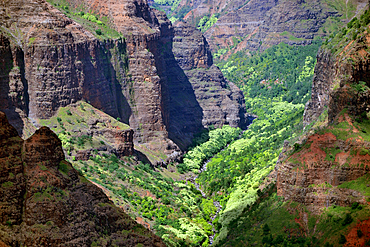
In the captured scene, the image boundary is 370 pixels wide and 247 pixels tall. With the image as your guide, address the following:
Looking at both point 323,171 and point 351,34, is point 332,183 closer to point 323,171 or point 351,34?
point 323,171

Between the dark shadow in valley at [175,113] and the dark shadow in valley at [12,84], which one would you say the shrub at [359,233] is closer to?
the dark shadow in valley at [12,84]

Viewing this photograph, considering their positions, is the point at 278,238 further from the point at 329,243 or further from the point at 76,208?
the point at 76,208

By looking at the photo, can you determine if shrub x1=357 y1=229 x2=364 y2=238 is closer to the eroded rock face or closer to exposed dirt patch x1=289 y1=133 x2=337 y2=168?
the eroded rock face

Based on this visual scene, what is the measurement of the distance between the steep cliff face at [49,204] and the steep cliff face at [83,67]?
2125 inches

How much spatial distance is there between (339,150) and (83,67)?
211 ft

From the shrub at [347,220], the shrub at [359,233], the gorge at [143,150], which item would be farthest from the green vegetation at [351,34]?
the shrub at [359,233]

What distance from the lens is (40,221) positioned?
5100cm

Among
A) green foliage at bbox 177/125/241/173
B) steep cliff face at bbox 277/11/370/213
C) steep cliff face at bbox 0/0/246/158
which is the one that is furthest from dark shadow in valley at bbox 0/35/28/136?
steep cliff face at bbox 277/11/370/213

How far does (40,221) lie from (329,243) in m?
35.8

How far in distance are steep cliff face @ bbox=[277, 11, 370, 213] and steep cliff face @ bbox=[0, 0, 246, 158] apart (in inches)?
2133

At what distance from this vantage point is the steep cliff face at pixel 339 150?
7312 cm

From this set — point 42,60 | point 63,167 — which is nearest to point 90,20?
point 42,60

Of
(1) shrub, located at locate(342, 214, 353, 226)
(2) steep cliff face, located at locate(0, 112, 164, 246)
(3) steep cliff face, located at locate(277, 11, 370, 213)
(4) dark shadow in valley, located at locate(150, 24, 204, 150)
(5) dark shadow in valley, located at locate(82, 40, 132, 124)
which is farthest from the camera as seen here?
(4) dark shadow in valley, located at locate(150, 24, 204, 150)

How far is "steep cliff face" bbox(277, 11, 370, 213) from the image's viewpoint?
73.1 meters
